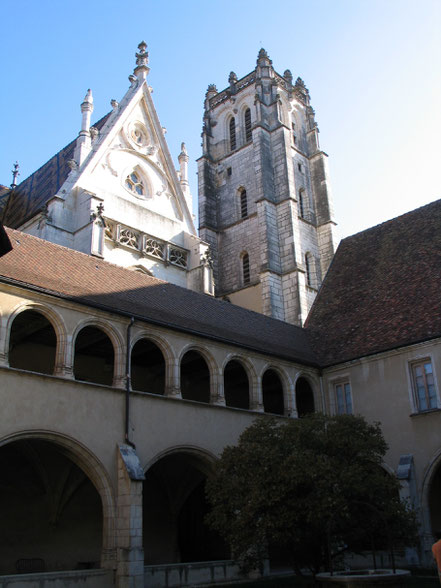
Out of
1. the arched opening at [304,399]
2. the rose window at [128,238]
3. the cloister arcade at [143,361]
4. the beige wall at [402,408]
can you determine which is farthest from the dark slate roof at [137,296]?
the rose window at [128,238]

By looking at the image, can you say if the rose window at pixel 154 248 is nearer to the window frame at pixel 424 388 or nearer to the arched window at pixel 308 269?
the window frame at pixel 424 388

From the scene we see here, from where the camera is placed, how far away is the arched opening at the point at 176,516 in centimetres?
1848

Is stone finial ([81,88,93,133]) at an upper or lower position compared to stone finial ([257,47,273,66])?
lower

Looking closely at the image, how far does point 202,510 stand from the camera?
19250 millimetres

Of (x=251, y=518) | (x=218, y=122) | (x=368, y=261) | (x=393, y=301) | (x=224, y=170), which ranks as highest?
(x=218, y=122)

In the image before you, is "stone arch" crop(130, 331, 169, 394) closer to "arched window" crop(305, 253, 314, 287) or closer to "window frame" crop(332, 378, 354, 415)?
"window frame" crop(332, 378, 354, 415)

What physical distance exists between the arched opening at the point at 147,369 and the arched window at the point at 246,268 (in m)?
19.3

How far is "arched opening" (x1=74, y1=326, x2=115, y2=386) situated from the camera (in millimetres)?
16969

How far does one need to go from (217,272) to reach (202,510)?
22101mm

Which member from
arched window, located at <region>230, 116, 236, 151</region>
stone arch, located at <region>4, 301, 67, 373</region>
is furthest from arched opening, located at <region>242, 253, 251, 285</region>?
stone arch, located at <region>4, 301, 67, 373</region>

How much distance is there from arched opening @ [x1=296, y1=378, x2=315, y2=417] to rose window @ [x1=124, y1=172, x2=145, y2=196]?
10.9 m

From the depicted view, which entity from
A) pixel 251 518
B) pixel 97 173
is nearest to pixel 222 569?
pixel 251 518

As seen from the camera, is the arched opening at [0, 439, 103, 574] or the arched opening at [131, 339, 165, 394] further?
the arched opening at [131, 339, 165, 394]

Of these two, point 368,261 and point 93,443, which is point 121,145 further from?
point 93,443
